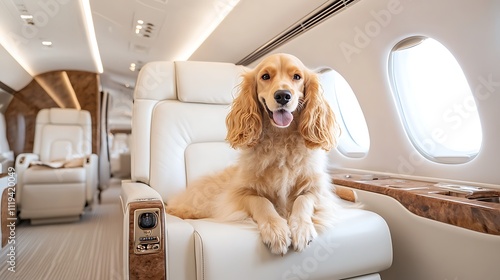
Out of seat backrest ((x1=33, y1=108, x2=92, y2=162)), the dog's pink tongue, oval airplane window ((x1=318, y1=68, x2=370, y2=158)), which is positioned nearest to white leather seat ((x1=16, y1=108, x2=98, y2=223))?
seat backrest ((x1=33, y1=108, x2=92, y2=162))

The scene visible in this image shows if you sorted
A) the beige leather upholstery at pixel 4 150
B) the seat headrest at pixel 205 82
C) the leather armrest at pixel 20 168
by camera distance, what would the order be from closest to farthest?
the seat headrest at pixel 205 82
the beige leather upholstery at pixel 4 150
the leather armrest at pixel 20 168

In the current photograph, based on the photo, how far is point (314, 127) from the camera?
153cm

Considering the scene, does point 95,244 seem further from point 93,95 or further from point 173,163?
point 93,95

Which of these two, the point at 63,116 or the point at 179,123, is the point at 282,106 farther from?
the point at 63,116

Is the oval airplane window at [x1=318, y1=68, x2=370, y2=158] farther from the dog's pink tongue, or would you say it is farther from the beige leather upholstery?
the beige leather upholstery

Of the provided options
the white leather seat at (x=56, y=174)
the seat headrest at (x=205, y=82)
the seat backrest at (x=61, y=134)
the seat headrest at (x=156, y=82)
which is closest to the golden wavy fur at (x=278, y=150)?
the seat headrest at (x=205, y=82)

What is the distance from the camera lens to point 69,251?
3.17 metres

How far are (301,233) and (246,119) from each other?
0.64 meters

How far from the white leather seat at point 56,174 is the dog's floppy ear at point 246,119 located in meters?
3.91

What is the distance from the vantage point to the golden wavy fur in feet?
4.65

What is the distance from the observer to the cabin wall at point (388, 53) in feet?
5.11

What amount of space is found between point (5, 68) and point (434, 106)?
4.37 m

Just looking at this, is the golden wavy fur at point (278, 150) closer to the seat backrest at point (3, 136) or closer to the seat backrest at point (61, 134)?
the seat backrest at point (3, 136)

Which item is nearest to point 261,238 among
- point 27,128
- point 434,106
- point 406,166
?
point 406,166
